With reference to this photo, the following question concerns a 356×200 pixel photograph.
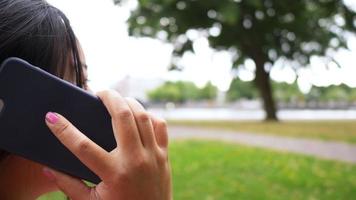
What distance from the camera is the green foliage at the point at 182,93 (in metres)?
67.7

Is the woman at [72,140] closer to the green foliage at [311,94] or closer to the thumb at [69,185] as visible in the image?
the thumb at [69,185]

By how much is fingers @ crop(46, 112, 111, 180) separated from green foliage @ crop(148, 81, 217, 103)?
215 ft

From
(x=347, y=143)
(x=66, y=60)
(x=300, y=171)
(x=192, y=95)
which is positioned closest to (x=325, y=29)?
(x=347, y=143)

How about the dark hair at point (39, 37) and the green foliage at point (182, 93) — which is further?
the green foliage at point (182, 93)

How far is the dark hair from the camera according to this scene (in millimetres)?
967

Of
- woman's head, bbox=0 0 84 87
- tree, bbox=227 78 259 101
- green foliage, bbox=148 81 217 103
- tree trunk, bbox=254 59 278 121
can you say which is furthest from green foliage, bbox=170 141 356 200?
green foliage, bbox=148 81 217 103

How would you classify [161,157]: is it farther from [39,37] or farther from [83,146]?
[39,37]

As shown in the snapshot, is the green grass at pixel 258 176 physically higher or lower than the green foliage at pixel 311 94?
higher

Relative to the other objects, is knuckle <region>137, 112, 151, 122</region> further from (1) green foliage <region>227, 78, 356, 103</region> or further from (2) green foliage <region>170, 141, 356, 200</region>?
(1) green foliage <region>227, 78, 356, 103</region>

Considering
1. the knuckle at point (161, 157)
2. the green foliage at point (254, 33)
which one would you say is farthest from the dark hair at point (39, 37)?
the green foliage at point (254, 33)

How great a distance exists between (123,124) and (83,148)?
9 centimetres

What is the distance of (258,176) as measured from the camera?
5.99 meters

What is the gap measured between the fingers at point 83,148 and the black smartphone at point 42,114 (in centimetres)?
4

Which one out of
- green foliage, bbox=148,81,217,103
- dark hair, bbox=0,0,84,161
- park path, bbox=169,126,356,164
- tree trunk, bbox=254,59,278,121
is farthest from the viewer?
green foliage, bbox=148,81,217,103
